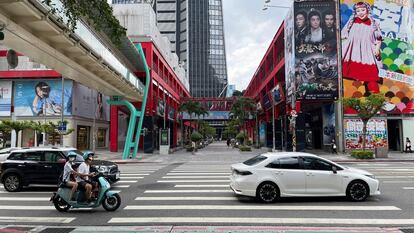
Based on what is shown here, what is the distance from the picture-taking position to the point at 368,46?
3384 centimetres

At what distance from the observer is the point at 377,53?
A: 33.8 m

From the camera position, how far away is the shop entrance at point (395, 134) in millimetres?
35625

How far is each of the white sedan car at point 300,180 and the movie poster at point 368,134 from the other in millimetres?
25581

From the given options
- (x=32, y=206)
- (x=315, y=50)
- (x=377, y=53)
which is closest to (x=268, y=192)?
(x=32, y=206)

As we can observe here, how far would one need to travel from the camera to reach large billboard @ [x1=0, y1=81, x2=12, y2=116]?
43.8 metres

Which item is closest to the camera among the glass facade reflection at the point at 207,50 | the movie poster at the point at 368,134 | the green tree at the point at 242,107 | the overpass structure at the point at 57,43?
the overpass structure at the point at 57,43

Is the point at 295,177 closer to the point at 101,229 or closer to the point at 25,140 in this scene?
the point at 101,229

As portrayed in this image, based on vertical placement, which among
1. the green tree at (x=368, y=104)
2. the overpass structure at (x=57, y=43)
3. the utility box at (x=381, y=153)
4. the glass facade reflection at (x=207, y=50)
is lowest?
the utility box at (x=381, y=153)

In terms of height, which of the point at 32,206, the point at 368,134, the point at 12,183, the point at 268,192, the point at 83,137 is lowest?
the point at 32,206

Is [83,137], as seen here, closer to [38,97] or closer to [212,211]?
[38,97]

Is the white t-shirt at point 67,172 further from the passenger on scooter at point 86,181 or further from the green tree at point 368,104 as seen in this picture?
the green tree at point 368,104

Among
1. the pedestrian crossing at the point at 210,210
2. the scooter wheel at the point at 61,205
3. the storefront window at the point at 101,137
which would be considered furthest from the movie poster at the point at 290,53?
the storefront window at the point at 101,137

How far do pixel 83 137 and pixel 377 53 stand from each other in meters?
39.5

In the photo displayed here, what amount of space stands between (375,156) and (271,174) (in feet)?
74.5
